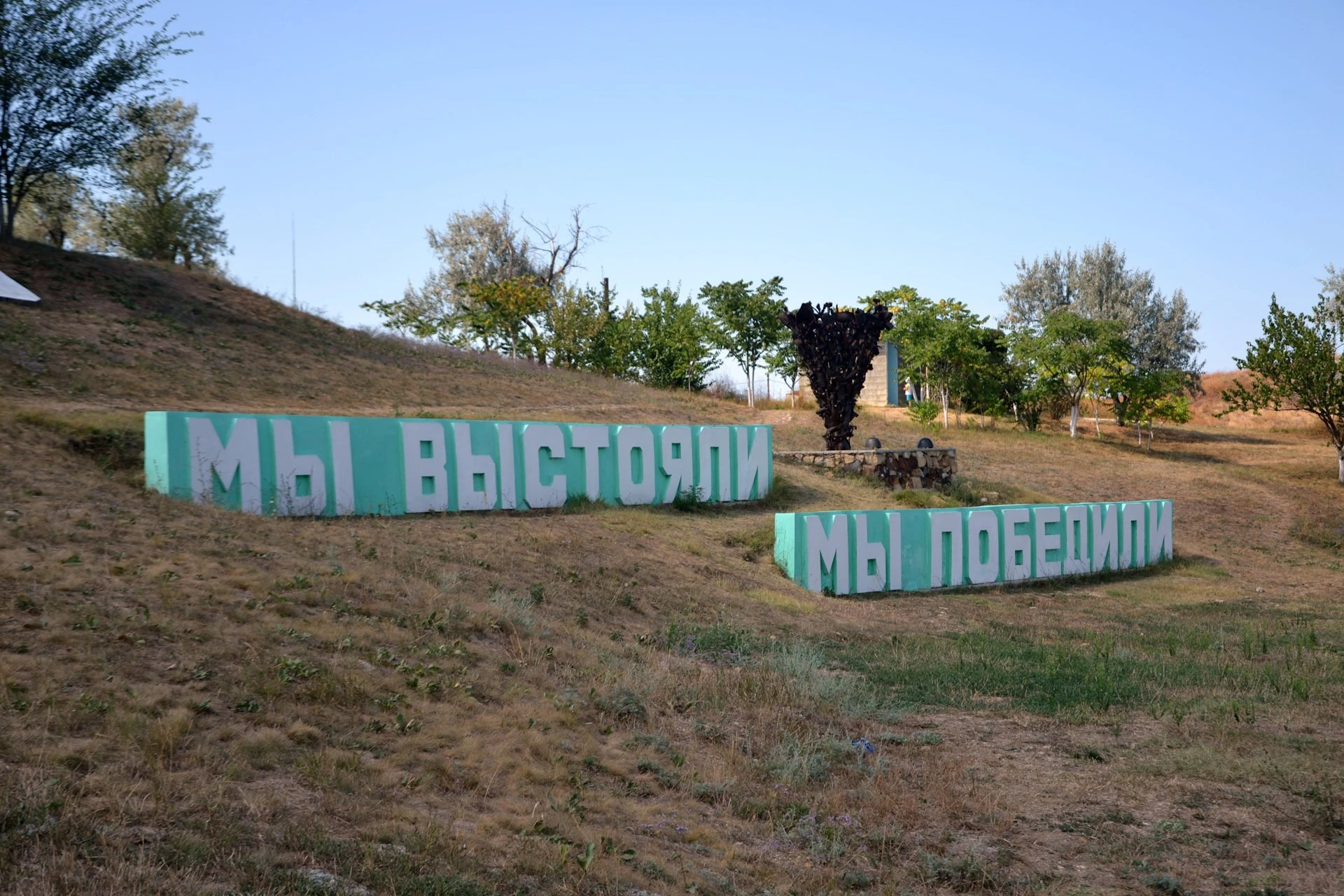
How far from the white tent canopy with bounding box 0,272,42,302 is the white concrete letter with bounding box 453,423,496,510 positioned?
13.4 metres

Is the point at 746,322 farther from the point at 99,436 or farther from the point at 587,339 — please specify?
the point at 99,436

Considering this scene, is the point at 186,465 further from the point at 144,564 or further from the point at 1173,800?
the point at 1173,800

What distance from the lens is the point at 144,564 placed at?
29.0ft

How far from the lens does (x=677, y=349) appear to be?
4553cm

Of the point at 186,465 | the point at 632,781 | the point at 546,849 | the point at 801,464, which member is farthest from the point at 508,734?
the point at 801,464

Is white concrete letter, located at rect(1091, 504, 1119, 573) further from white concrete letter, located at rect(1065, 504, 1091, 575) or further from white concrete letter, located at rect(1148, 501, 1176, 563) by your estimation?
white concrete letter, located at rect(1148, 501, 1176, 563)

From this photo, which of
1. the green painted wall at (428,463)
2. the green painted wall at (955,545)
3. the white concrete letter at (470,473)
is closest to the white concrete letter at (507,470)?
the green painted wall at (428,463)

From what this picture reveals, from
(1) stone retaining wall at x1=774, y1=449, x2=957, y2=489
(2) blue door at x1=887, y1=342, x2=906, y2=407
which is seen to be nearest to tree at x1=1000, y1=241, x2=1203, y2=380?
(2) blue door at x1=887, y1=342, x2=906, y2=407

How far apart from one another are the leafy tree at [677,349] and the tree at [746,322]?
2.13 feet

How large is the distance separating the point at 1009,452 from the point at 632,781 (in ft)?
97.7

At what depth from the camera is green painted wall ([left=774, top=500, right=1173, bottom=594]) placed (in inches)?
663

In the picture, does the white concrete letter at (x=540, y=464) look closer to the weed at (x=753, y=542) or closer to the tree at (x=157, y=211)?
the weed at (x=753, y=542)

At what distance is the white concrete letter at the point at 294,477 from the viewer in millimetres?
13645

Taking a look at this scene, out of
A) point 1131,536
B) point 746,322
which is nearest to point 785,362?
point 746,322
